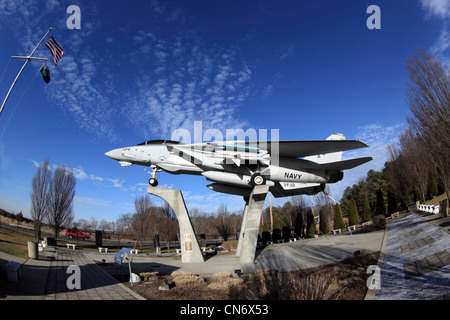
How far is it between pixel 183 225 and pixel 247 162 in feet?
19.8

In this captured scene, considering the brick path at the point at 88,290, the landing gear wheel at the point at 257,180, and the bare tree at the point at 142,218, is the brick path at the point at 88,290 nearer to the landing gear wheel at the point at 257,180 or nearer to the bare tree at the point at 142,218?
the landing gear wheel at the point at 257,180

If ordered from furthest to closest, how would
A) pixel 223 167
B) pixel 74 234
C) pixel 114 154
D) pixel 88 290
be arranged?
1. pixel 74 234
2. pixel 114 154
3. pixel 223 167
4. pixel 88 290

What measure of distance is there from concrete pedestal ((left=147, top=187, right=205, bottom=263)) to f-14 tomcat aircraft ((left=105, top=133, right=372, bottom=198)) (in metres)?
0.87

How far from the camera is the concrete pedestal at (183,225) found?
46.5 feet

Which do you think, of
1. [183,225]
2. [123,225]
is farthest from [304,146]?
[123,225]

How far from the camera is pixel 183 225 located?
14477mm

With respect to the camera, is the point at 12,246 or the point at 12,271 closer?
the point at 12,271

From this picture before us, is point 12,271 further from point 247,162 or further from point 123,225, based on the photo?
point 123,225

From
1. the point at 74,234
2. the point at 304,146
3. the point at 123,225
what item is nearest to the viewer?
the point at 304,146

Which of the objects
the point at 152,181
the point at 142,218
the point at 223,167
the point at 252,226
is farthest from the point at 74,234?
the point at 252,226

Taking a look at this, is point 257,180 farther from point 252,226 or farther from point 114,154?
point 114,154

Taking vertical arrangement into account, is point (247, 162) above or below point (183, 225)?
above
